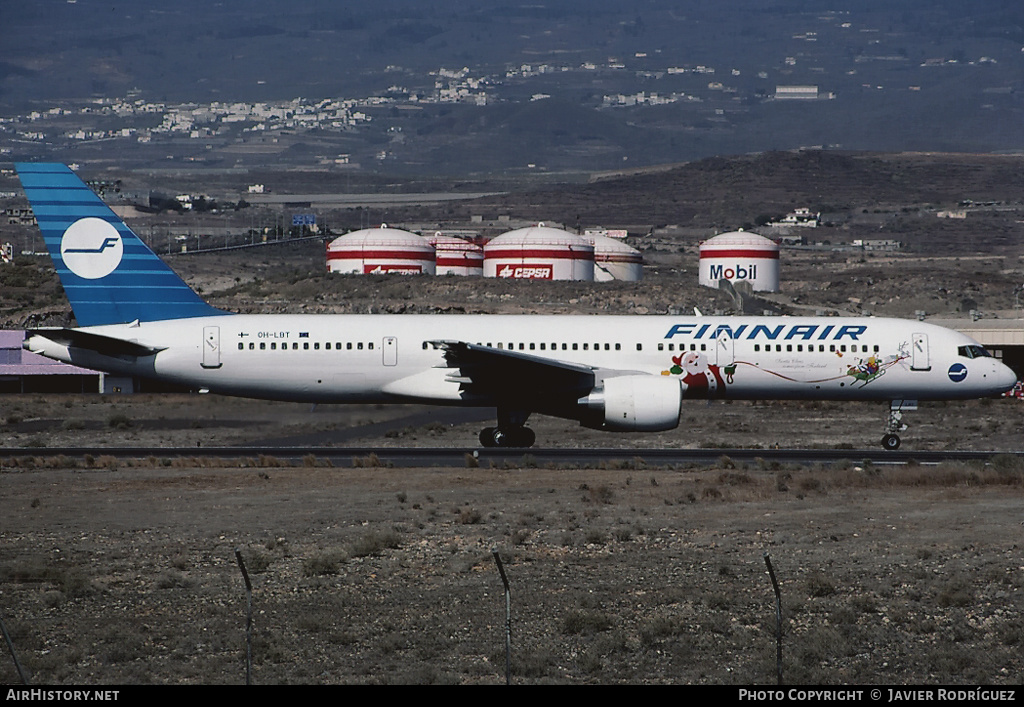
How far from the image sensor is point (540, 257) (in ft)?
339

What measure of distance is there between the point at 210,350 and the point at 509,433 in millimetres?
8370

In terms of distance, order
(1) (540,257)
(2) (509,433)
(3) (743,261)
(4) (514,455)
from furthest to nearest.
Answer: (3) (743,261) → (1) (540,257) → (2) (509,433) → (4) (514,455)

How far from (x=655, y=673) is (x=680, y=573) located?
16.7 ft

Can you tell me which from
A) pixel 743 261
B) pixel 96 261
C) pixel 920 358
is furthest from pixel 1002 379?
pixel 743 261

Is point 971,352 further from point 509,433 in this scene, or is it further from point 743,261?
point 743,261

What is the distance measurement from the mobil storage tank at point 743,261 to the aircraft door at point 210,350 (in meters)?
82.4

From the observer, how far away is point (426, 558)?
21.2 metres

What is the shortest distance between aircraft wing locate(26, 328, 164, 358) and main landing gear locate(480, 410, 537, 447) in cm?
956

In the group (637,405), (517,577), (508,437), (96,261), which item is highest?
(96,261)

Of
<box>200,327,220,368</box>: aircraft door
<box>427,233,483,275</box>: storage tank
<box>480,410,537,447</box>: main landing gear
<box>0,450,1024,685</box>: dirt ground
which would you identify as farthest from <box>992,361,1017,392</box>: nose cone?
<box>427,233,483,275</box>: storage tank

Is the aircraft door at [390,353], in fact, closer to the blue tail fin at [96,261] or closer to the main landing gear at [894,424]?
the blue tail fin at [96,261]

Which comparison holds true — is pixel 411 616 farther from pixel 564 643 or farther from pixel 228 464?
pixel 228 464

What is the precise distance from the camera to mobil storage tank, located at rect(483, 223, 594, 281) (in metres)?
103
